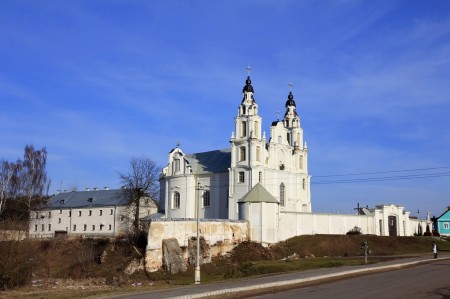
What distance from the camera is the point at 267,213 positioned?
5197 cm

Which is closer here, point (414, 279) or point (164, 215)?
point (414, 279)

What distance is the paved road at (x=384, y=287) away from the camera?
20.4 metres

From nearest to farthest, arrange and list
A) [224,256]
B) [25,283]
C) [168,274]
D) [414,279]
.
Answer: [414,279], [25,283], [168,274], [224,256]

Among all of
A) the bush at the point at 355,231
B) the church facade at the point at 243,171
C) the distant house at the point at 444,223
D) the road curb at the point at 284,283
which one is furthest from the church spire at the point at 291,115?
the road curb at the point at 284,283

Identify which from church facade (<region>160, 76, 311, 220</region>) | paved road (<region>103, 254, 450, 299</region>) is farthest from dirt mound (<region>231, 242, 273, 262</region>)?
paved road (<region>103, 254, 450, 299</region>)

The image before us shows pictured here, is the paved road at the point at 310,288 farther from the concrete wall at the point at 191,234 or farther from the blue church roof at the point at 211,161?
the blue church roof at the point at 211,161

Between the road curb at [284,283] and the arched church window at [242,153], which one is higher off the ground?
the arched church window at [242,153]

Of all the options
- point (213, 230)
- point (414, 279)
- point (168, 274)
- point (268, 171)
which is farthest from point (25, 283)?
point (268, 171)

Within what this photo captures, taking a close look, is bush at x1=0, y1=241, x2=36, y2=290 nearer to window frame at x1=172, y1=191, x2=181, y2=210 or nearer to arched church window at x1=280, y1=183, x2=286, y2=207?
window frame at x1=172, y1=191, x2=181, y2=210

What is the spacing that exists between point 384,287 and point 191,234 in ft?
87.2

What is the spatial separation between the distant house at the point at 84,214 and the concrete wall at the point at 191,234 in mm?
24011

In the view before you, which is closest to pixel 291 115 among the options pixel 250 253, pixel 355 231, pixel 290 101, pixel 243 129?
pixel 290 101

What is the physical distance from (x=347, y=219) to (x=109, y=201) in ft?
121

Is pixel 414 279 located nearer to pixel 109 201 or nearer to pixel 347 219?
pixel 347 219
